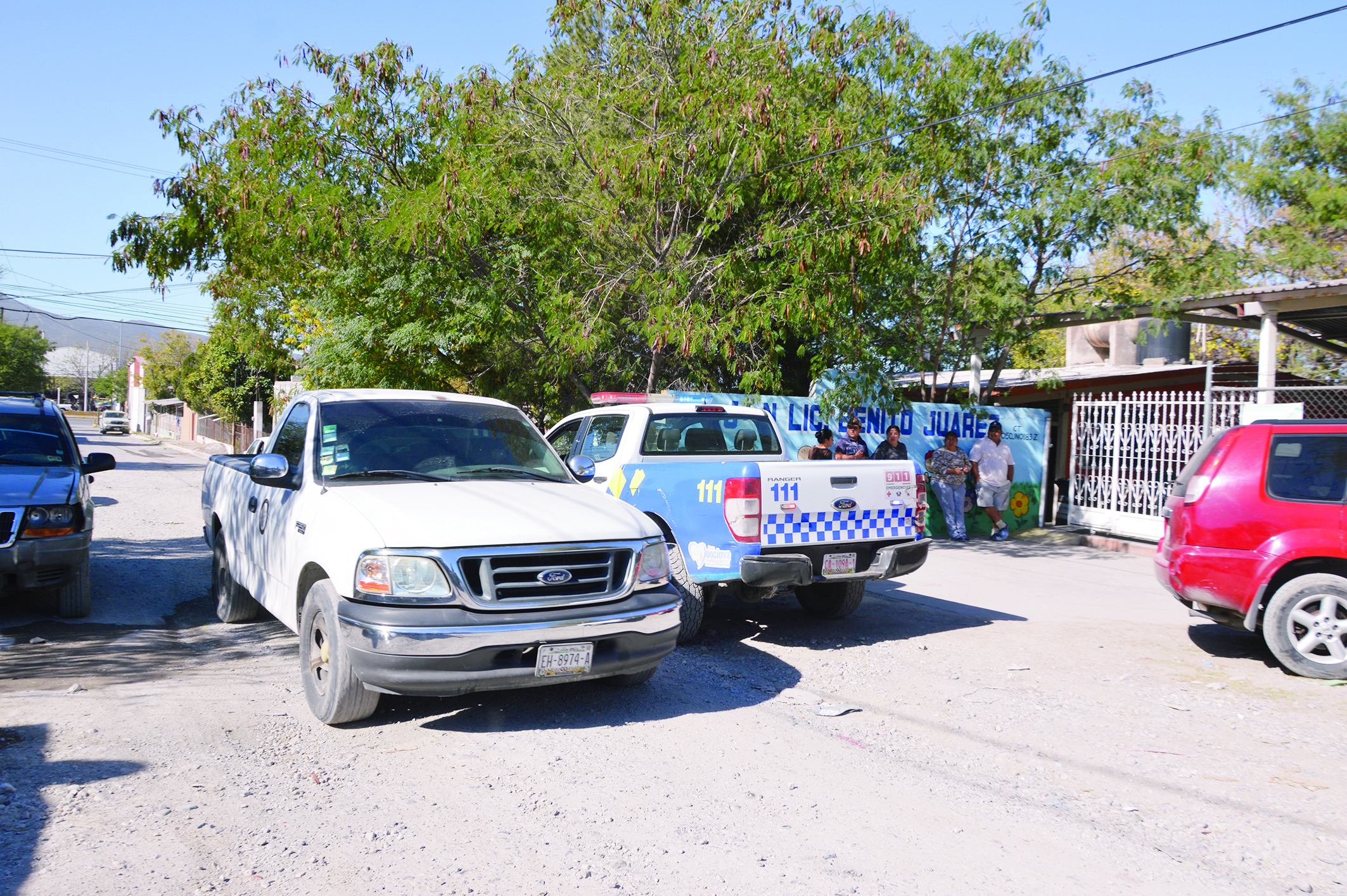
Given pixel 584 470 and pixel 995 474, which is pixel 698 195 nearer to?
pixel 995 474

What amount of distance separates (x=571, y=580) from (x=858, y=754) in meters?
1.68

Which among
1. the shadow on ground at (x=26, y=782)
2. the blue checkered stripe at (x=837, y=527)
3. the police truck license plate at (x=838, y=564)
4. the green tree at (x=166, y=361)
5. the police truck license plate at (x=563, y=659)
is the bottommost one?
the shadow on ground at (x=26, y=782)

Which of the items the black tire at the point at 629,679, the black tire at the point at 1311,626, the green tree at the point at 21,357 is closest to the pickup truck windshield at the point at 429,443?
the black tire at the point at 629,679

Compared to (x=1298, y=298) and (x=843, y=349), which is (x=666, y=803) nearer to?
(x=843, y=349)

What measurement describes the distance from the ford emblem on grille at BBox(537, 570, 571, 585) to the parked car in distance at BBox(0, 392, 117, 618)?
4.28 metres

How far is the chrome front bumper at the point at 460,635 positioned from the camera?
4320 mm

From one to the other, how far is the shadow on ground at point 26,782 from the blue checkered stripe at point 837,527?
3.95 metres

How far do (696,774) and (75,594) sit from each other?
17.7ft

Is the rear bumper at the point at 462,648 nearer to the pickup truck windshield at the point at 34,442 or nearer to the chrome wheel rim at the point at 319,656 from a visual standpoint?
the chrome wheel rim at the point at 319,656

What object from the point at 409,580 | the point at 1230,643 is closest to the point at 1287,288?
the point at 1230,643

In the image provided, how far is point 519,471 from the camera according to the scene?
5816mm

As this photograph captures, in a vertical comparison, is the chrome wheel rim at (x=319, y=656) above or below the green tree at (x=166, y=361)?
below

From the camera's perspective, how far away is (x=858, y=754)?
4.72 meters

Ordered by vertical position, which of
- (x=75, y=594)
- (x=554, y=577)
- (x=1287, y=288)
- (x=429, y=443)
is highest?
(x=1287, y=288)
